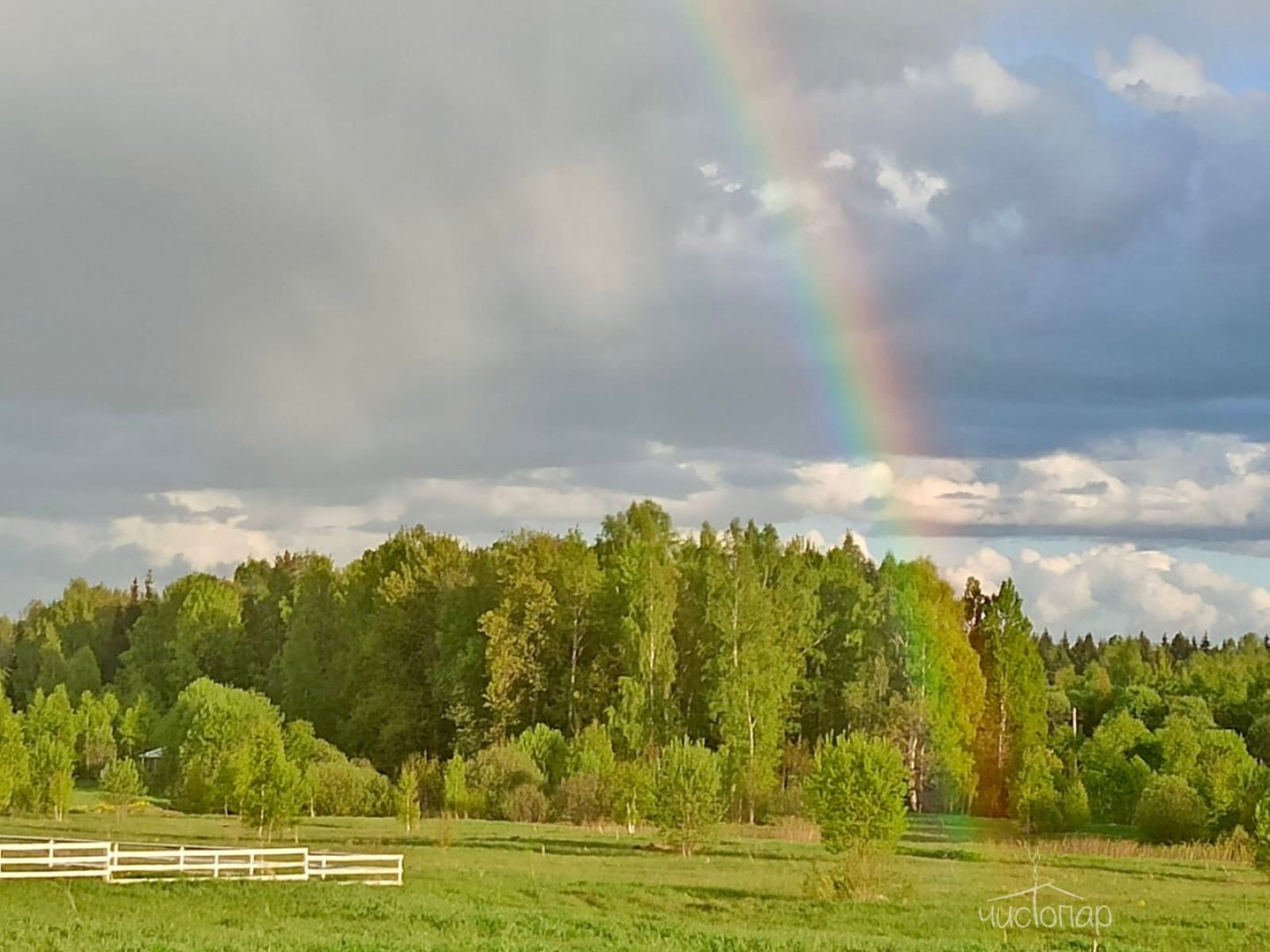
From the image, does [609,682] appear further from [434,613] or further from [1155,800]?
[1155,800]

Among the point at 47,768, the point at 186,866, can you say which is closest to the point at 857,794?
the point at 186,866

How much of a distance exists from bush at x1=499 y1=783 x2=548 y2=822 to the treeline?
0.40 ft

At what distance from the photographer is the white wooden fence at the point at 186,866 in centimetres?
3528

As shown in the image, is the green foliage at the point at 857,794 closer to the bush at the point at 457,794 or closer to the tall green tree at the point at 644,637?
the bush at the point at 457,794

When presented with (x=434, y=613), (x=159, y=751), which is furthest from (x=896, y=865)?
(x=159, y=751)

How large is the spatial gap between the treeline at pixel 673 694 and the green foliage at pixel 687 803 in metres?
4.95

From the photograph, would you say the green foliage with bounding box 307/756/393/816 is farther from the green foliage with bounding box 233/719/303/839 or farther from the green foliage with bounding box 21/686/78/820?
the green foliage with bounding box 233/719/303/839

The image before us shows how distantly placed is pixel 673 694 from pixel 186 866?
154 feet

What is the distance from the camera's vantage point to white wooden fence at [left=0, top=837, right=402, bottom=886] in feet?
116

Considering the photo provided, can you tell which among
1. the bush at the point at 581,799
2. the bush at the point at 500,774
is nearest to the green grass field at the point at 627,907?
the bush at the point at 581,799

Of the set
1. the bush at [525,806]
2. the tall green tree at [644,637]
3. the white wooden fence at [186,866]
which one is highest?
the tall green tree at [644,637]

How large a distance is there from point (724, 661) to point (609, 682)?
23.4ft

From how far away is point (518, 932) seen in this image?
92.8 feet

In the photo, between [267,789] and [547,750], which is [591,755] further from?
[267,789]
